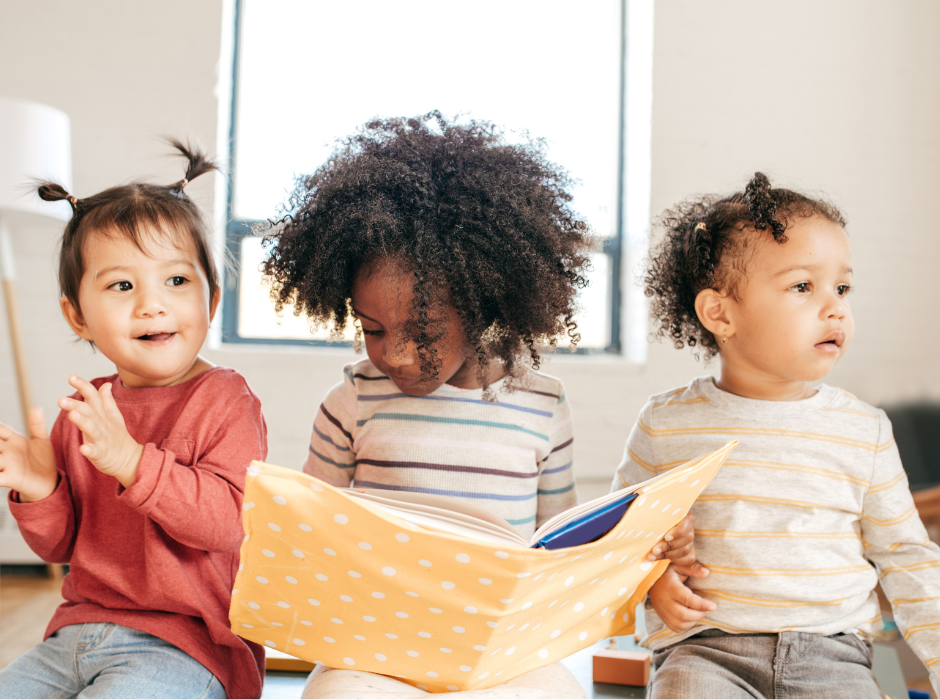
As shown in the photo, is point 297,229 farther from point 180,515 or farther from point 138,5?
point 138,5

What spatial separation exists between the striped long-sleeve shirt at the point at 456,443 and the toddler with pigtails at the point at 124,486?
0.47ft

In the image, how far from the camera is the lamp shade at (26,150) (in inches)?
78.4

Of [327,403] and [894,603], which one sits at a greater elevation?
[327,403]

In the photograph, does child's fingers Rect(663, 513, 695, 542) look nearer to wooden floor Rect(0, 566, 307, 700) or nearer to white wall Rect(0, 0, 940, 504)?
wooden floor Rect(0, 566, 307, 700)

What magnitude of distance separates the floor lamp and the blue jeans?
1491 millimetres

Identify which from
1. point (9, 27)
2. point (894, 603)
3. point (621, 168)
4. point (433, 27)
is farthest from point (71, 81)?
point (894, 603)

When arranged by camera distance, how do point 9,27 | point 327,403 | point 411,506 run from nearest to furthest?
point 411,506 → point 327,403 → point 9,27

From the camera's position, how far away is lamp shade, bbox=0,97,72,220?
199 centimetres

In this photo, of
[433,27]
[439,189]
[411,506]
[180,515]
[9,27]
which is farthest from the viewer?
[433,27]

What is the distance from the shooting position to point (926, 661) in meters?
0.85

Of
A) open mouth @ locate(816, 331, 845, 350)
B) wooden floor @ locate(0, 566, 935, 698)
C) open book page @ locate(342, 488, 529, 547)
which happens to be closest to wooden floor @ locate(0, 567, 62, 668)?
wooden floor @ locate(0, 566, 935, 698)

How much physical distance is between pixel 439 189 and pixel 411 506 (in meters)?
0.40

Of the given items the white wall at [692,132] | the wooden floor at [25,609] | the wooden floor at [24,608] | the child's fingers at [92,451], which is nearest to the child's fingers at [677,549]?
the child's fingers at [92,451]

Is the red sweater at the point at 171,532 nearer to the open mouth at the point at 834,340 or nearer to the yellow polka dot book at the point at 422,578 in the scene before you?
the yellow polka dot book at the point at 422,578
